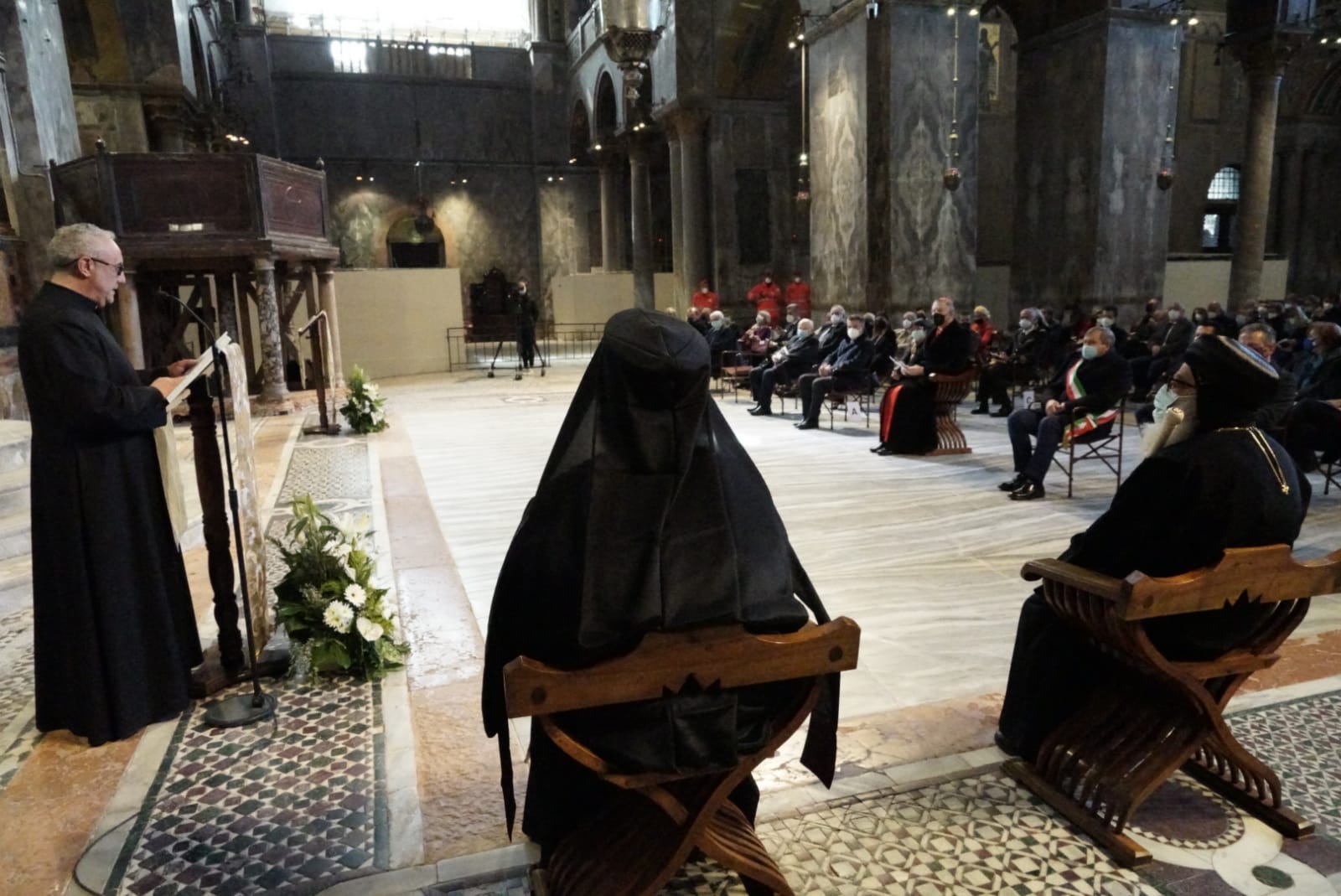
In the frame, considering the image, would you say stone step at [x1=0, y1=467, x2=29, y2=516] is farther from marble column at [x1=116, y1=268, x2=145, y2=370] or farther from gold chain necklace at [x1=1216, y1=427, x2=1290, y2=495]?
gold chain necklace at [x1=1216, y1=427, x2=1290, y2=495]

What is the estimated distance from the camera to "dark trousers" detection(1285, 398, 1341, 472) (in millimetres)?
5938

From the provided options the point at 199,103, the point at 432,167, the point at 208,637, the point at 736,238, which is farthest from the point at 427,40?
the point at 208,637

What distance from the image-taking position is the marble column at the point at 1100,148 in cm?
1202

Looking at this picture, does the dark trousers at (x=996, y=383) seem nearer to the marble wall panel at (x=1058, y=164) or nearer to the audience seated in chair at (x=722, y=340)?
the audience seated in chair at (x=722, y=340)

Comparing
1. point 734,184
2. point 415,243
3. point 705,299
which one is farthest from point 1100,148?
point 415,243

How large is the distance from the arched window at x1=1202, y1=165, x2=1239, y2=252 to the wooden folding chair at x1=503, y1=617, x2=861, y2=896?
73.6 feet

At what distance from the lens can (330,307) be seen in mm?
11547

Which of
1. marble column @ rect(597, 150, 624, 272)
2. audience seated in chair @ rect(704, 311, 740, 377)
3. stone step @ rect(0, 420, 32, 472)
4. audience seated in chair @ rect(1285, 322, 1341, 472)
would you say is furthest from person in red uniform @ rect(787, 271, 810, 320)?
stone step @ rect(0, 420, 32, 472)

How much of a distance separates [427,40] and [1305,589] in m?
26.0

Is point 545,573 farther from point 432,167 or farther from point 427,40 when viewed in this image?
point 427,40

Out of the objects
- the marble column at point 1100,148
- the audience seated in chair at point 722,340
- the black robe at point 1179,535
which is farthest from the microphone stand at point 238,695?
the marble column at point 1100,148

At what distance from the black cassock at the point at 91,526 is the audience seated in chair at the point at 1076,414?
522 cm

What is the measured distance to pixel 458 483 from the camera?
6.89 metres

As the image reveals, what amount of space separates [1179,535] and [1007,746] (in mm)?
900
